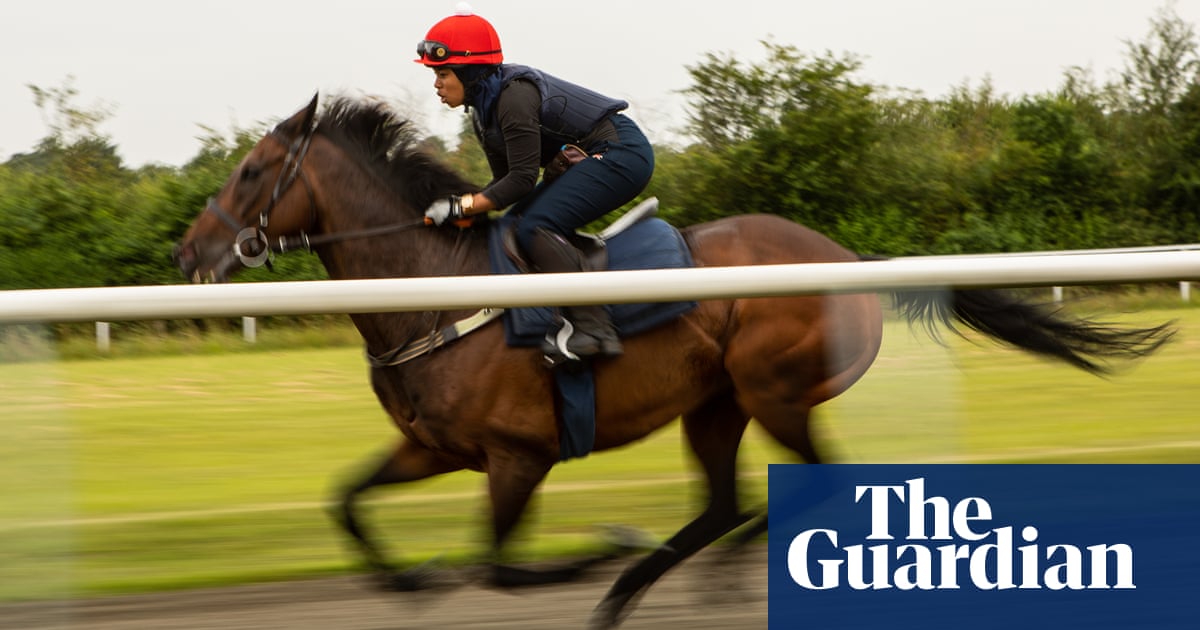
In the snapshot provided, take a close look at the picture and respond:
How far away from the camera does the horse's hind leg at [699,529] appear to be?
6.79 ft

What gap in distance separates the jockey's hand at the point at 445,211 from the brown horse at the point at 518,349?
6 centimetres

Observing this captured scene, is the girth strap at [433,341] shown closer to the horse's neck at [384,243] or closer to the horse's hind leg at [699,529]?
the horse's hind leg at [699,529]

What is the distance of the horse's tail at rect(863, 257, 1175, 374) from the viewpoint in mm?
1940

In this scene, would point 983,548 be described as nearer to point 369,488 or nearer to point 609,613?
point 609,613

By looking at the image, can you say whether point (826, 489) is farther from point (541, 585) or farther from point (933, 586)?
point (541, 585)

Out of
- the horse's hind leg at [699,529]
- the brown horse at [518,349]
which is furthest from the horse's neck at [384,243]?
the horse's hind leg at [699,529]

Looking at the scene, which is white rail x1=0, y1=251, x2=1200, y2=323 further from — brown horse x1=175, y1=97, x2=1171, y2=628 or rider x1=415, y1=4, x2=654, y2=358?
rider x1=415, y1=4, x2=654, y2=358

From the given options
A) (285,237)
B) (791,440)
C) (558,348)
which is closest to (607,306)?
(791,440)

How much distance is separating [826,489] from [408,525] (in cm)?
65

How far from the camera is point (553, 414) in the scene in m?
3.12

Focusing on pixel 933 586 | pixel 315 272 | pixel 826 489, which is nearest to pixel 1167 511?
pixel 933 586

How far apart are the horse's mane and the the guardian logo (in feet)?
6.89

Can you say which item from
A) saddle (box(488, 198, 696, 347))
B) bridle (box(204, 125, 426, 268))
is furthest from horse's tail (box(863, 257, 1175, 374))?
bridle (box(204, 125, 426, 268))

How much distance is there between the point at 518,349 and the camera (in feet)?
9.66
